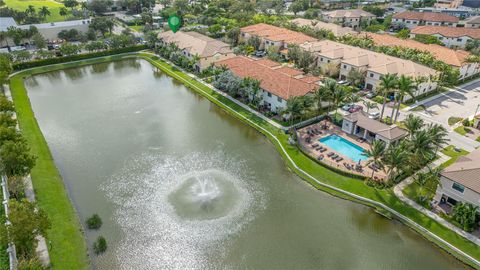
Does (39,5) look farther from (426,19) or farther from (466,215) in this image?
(466,215)

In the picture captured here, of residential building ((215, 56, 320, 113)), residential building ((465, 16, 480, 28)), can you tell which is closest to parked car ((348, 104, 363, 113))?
residential building ((215, 56, 320, 113))

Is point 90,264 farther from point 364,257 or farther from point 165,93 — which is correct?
point 165,93

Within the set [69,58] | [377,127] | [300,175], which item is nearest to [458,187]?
[377,127]

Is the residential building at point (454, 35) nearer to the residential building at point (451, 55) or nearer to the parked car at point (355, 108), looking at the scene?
the residential building at point (451, 55)

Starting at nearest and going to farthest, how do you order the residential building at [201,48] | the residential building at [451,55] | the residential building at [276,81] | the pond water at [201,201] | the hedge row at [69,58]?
the pond water at [201,201] → the residential building at [276,81] → the residential building at [451,55] → the residential building at [201,48] → the hedge row at [69,58]

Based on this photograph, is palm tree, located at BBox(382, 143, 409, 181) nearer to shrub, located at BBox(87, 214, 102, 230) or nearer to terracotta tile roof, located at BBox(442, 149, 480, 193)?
terracotta tile roof, located at BBox(442, 149, 480, 193)

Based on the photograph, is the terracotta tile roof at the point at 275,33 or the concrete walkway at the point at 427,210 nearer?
the concrete walkway at the point at 427,210

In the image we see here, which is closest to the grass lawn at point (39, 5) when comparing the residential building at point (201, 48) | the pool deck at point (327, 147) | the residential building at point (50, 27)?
the residential building at point (50, 27)

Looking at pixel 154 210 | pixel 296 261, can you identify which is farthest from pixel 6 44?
pixel 296 261
